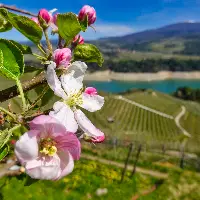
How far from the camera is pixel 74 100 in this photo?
3.91ft

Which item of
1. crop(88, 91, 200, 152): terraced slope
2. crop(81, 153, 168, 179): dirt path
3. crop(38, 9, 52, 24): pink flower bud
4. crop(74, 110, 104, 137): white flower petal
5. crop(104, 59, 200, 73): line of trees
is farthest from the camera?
crop(104, 59, 200, 73): line of trees

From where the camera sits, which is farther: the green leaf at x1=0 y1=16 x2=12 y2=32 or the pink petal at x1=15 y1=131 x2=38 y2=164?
the green leaf at x1=0 y1=16 x2=12 y2=32

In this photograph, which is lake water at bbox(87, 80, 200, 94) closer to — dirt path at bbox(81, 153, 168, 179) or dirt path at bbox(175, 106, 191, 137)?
dirt path at bbox(175, 106, 191, 137)

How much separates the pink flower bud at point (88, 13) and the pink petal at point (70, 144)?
0.45 metres

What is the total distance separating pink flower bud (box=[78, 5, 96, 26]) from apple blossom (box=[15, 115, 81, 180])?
0.46 m

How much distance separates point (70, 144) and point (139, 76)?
15728 cm

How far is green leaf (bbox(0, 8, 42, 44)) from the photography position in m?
1.13

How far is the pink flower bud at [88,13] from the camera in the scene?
51.1 inches

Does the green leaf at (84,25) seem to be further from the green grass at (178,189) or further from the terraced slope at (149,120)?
the terraced slope at (149,120)

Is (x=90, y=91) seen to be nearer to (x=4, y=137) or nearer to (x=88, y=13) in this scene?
(x=88, y=13)

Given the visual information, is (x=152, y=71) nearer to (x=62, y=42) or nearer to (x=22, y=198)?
(x=22, y=198)

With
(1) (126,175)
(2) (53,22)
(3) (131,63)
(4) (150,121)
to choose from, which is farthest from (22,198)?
(3) (131,63)

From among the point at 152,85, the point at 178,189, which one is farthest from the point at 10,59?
the point at 152,85

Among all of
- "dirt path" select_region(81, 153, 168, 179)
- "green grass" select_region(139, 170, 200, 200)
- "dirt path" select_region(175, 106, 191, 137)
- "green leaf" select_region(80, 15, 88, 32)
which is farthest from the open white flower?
"dirt path" select_region(175, 106, 191, 137)
